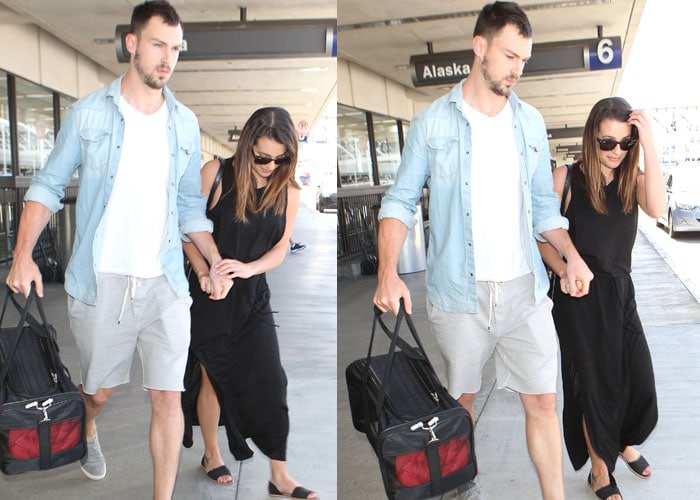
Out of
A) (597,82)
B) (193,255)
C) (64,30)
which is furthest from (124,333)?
(597,82)

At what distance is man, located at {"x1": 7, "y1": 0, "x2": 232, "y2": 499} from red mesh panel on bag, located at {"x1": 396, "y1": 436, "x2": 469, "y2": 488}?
39.7 inches

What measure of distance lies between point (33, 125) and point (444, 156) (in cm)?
1175

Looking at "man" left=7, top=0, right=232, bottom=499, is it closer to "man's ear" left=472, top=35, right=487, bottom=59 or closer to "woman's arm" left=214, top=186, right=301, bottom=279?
"woman's arm" left=214, top=186, right=301, bottom=279

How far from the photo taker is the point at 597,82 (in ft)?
66.4

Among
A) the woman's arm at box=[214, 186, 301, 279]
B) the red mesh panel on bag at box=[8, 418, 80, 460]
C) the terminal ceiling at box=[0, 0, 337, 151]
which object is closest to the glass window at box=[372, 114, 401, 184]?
the terminal ceiling at box=[0, 0, 337, 151]

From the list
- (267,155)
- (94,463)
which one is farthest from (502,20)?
(94,463)

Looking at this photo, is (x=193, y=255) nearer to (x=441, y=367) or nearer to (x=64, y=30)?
Answer: (x=441, y=367)

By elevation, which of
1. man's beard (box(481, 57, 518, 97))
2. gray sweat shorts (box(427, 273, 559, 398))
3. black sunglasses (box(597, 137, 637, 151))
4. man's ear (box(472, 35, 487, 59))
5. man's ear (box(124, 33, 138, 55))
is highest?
man's ear (box(124, 33, 138, 55))

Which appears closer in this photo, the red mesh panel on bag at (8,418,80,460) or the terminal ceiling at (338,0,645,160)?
the red mesh panel on bag at (8,418,80,460)

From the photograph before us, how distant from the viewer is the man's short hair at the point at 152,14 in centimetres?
269

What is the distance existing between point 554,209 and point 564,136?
3304 cm

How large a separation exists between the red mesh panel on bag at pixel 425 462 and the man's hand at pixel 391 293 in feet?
1.42

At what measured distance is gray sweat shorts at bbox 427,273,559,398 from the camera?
2.66 metres

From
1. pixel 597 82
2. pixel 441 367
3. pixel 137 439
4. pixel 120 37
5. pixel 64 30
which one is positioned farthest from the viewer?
pixel 597 82
